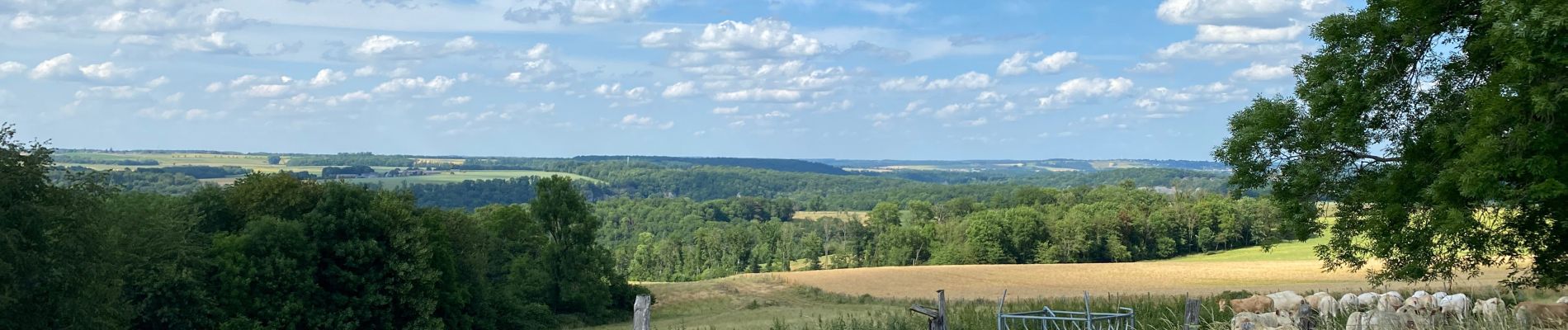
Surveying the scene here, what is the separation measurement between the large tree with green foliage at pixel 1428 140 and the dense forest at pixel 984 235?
6669 centimetres

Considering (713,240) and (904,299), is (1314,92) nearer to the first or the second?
(904,299)

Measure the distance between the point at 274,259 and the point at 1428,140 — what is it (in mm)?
33180

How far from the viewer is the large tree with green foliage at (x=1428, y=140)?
1391cm

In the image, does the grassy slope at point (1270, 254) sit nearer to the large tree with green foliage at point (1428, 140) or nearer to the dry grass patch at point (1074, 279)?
the dry grass patch at point (1074, 279)

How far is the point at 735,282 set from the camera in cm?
6725

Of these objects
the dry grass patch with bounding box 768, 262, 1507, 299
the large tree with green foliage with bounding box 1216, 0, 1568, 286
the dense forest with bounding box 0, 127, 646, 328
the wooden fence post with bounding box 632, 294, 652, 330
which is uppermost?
the large tree with green foliage with bounding box 1216, 0, 1568, 286

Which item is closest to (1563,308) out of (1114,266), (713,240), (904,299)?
(904,299)

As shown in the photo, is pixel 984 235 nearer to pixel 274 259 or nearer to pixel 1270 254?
pixel 1270 254

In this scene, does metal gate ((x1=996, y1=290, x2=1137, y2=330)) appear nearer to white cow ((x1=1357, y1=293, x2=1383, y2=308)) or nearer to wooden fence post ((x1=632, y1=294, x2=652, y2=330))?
wooden fence post ((x1=632, y1=294, x2=652, y2=330))

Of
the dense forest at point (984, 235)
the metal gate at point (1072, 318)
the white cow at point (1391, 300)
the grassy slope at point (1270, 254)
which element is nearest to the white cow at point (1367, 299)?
the white cow at point (1391, 300)

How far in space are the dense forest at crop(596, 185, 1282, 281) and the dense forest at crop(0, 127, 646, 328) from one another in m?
35.5

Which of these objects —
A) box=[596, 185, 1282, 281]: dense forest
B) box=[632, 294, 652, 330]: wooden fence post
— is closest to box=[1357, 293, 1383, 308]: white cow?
box=[632, 294, 652, 330]: wooden fence post

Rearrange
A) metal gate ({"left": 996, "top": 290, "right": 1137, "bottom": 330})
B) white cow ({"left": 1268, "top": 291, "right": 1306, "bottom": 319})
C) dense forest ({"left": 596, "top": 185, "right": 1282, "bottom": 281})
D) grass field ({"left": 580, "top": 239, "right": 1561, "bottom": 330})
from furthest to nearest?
dense forest ({"left": 596, "top": 185, "right": 1282, "bottom": 281}), grass field ({"left": 580, "top": 239, "right": 1561, "bottom": 330}), white cow ({"left": 1268, "top": 291, "right": 1306, "bottom": 319}), metal gate ({"left": 996, "top": 290, "right": 1137, "bottom": 330})

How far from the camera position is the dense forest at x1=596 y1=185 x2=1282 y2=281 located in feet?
317
